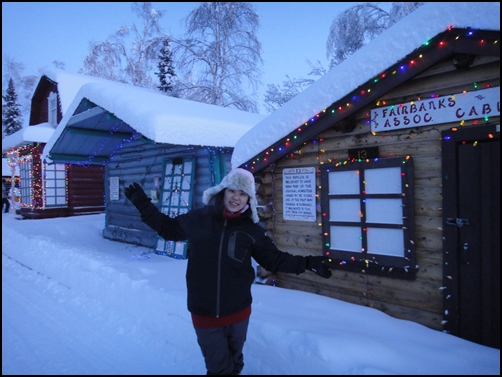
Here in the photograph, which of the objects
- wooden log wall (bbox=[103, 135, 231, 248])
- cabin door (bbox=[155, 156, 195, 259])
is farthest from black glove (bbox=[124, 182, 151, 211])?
cabin door (bbox=[155, 156, 195, 259])

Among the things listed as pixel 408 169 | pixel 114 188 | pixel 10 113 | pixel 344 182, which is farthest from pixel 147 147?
pixel 10 113

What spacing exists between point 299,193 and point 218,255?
2.89m

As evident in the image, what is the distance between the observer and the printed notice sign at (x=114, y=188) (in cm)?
1127

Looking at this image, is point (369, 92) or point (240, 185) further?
point (369, 92)

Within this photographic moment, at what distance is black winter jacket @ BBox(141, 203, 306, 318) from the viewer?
2.70 meters

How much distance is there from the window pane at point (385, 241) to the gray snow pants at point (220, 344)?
8.09 feet

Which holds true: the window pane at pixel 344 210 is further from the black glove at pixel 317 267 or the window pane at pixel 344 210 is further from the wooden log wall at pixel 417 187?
the black glove at pixel 317 267

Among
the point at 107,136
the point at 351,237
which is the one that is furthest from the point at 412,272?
the point at 107,136

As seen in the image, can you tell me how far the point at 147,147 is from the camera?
10.0 meters

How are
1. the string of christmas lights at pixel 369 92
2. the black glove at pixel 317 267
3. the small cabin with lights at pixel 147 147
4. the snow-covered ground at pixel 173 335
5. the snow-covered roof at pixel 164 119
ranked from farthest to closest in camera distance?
the small cabin with lights at pixel 147 147
the snow-covered roof at pixel 164 119
the string of christmas lights at pixel 369 92
the snow-covered ground at pixel 173 335
the black glove at pixel 317 267

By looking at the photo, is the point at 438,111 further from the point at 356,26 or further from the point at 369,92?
the point at 356,26

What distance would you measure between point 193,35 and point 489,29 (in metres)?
Result: 17.8

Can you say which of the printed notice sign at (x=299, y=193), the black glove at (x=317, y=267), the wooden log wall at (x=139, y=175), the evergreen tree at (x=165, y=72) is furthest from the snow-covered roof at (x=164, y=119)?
the evergreen tree at (x=165, y=72)

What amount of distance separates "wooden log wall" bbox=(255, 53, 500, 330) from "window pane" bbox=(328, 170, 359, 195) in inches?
9.3
